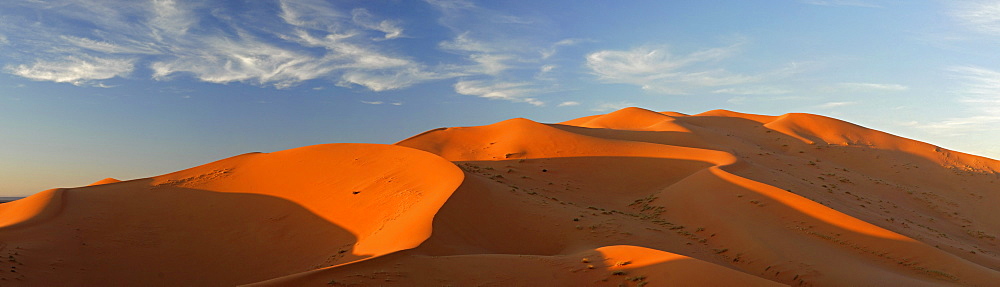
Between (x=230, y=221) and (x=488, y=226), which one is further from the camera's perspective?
(x=230, y=221)

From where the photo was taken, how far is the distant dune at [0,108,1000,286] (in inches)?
403

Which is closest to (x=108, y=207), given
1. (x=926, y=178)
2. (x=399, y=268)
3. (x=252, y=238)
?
(x=252, y=238)

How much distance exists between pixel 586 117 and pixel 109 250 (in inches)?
1761

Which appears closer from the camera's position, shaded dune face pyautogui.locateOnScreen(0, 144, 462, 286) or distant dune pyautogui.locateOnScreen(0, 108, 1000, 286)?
distant dune pyautogui.locateOnScreen(0, 108, 1000, 286)

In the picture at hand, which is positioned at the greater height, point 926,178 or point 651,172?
point 651,172

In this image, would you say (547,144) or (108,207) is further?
(547,144)

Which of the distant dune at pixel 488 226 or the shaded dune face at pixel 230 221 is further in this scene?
the shaded dune face at pixel 230 221

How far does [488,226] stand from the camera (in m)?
13.9

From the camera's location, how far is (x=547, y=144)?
91.0 ft

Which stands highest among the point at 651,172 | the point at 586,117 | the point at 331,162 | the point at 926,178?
the point at 586,117

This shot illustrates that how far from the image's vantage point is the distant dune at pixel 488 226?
1024 cm

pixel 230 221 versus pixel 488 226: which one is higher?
pixel 230 221

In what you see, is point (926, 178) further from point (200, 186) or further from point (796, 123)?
point (200, 186)

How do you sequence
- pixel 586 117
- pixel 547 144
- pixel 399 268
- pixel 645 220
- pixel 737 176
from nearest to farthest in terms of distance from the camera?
pixel 399 268 < pixel 645 220 < pixel 737 176 < pixel 547 144 < pixel 586 117
